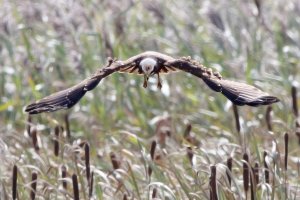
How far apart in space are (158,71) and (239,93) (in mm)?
379

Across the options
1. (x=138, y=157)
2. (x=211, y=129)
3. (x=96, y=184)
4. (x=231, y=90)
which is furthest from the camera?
(x=211, y=129)

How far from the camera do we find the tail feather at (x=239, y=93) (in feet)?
11.7

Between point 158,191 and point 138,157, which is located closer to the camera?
point 158,191

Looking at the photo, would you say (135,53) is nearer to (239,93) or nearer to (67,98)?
(67,98)

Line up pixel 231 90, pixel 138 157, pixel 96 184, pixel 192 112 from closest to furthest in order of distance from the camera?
pixel 231 90
pixel 96 184
pixel 138 157
pixel 192 112

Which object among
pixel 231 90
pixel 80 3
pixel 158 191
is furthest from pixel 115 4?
pixel 231 90

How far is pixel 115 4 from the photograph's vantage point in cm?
640

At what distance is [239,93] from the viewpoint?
3604 mm

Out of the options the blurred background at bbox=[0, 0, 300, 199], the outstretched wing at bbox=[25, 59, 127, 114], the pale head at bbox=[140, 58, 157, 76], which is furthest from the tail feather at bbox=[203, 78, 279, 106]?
the blurred background at bbox=[0, 0, 300, 199]

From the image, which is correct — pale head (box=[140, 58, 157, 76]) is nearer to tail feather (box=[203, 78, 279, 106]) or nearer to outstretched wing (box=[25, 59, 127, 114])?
outstretched wing (box=[25, 59, 127, 114])

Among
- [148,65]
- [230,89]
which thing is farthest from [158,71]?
[230,89]

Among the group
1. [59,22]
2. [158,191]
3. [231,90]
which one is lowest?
[158,191]

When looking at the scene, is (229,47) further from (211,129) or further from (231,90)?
(231,90)

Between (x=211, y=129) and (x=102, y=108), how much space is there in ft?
2.33
